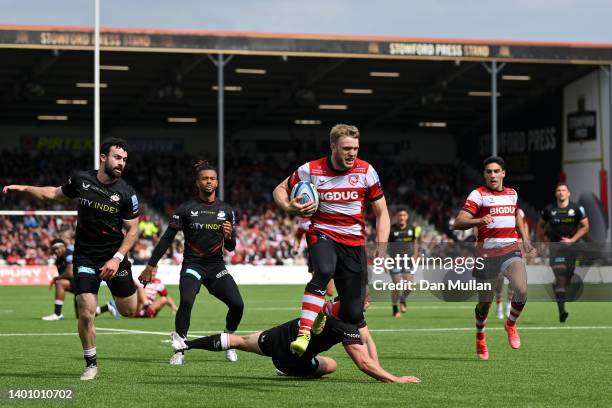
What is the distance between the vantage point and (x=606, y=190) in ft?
162

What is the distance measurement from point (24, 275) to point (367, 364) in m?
31.0

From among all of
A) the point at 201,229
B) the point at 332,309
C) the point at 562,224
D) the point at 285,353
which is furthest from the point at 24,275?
the point at 332,309

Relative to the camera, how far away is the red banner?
40016mm

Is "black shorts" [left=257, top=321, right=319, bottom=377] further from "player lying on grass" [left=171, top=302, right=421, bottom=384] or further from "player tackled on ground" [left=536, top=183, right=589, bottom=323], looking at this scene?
"player tackled on ground" [left=536, top=183, right=589, bottom=323]

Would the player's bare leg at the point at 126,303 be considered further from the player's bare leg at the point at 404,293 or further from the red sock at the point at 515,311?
the player's bare leg at the point at 404,293

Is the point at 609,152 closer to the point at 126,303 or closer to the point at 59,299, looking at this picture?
the point at 59,299

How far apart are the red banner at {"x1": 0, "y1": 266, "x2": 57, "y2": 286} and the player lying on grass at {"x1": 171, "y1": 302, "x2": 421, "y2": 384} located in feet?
96.5

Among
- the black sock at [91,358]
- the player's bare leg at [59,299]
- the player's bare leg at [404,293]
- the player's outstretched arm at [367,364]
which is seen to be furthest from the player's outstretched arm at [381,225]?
the player's bare leg at [404,293]

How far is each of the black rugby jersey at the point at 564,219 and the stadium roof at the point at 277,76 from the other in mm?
24437

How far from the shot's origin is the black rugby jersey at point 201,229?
14.3 meters

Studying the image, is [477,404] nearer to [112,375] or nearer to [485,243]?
[112,375]

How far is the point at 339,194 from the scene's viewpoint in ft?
35.9

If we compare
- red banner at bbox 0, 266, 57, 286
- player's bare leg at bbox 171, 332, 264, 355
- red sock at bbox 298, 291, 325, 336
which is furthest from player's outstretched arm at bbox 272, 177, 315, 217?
red banner at bbox 0, 266, 57, 286

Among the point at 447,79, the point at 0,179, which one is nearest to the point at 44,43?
the point at 0,179
